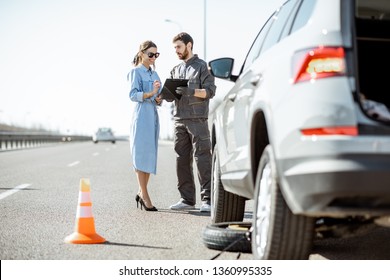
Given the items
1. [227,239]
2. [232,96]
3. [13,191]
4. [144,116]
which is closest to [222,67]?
[232,96]

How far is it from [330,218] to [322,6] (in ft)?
4.32

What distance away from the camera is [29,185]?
1198cm

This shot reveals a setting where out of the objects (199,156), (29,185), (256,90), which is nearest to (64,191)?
(29,185)

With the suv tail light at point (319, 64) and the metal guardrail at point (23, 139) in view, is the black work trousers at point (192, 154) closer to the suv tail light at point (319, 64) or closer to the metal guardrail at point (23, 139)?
the suv tail light at point (319, 64)

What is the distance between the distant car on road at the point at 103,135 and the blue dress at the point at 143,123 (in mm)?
49145

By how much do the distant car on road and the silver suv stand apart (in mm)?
53050

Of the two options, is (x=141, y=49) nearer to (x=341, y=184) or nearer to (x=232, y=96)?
(x=232, y=96)

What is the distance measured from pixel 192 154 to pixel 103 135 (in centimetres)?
4954

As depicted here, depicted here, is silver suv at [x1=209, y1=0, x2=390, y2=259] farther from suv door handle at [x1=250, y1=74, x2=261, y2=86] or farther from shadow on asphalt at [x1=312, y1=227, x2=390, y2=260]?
shadow on asphalt at [x1=312, y1=227, x2=390, y2=260]

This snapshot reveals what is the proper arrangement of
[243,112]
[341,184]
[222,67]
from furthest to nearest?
[222,67]
[243,112]
[341,184]

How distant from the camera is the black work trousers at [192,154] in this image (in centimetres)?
832

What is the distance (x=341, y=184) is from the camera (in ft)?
10.8

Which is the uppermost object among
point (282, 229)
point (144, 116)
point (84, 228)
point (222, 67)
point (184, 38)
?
point (184, 38)

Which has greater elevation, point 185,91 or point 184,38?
point 184,38
